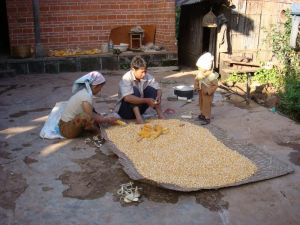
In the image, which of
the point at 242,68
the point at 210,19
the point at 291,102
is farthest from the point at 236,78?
the point at 291,102

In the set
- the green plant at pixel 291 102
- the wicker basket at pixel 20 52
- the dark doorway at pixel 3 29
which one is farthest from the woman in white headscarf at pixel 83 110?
the dark doorway at pixel 3 29

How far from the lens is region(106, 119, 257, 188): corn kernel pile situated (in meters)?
3.84

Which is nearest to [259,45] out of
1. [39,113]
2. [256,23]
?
[256,23]

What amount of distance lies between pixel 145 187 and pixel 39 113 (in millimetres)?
3385

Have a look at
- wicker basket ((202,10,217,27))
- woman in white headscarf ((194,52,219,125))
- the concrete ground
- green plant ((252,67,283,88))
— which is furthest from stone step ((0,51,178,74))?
woman in white headscarf ((194,52,219,125))

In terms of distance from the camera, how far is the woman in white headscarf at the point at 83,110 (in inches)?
194

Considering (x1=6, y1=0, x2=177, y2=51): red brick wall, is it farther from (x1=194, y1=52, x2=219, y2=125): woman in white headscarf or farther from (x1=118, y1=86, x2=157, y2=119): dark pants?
(x1=118, y1=86, x2=157, y2=119): dark pants

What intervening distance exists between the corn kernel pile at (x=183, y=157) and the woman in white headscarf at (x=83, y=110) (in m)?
0.30

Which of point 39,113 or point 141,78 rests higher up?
point 141,78

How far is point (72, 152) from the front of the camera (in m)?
4.73

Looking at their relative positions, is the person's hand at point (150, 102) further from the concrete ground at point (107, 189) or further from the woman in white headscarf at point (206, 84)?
the concrete ground at point (107, 189)

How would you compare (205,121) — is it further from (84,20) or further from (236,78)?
(84,20)

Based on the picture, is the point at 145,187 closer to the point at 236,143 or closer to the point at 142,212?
the point at 142,212

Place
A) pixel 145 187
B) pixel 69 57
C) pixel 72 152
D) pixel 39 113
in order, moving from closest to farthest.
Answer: pixel 145 187
pixel 72 152
pixel 39 113
pixel 69 57
